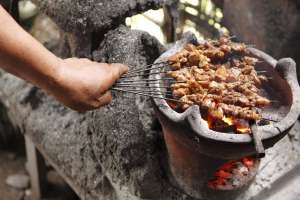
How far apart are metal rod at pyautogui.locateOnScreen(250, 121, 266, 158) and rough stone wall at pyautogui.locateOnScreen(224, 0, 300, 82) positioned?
5.14ft

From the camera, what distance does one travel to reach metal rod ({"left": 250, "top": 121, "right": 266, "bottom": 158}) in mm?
2574

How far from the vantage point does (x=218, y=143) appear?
2695mm

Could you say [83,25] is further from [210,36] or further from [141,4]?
[210,36]

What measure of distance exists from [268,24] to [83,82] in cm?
222

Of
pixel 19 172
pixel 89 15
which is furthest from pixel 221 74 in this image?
pixel 19 172

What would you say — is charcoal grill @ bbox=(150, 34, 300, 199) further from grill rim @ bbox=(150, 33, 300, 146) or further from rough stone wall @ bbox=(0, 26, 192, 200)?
rough stone wall @ bbox=(0, 26, 192, 200)

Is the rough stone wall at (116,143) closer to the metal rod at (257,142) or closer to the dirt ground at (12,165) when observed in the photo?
the metal rod at (257,142)

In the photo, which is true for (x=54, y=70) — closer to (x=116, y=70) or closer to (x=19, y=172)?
(x=116, y=70)

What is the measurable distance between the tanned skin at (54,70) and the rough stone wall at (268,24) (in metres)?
1.82

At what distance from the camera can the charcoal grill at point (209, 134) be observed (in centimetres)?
271

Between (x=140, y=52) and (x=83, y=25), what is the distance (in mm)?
470

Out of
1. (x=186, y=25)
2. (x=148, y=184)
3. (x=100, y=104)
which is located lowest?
(x=148, y=184)

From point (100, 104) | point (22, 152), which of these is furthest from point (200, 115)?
point (22, 152)

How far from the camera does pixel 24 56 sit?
2434mm
